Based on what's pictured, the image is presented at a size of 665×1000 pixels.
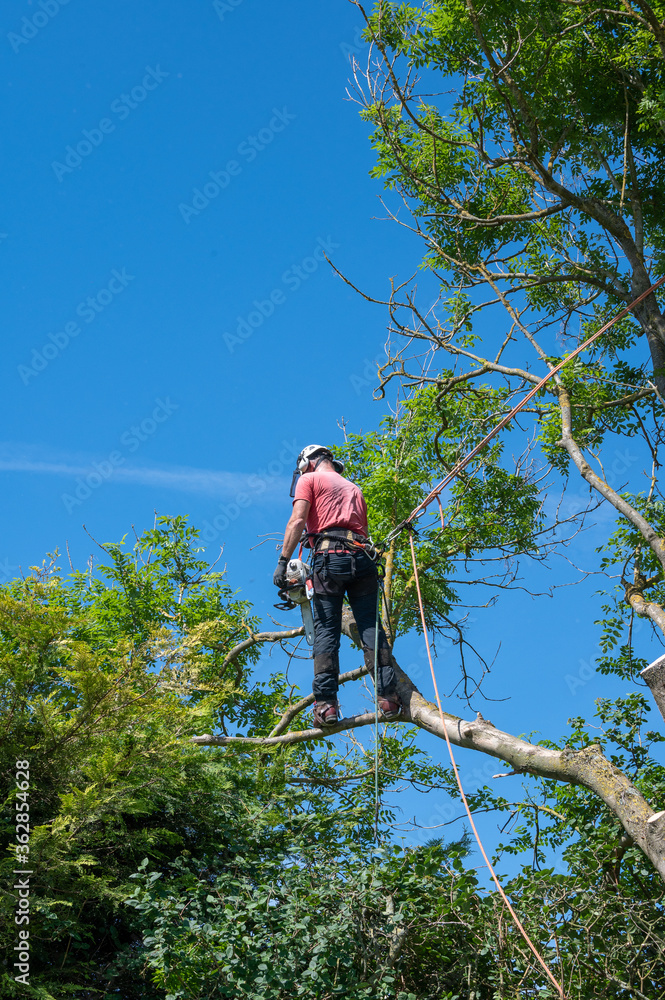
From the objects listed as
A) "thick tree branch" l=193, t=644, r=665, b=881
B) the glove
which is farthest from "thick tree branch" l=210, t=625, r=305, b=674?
"thick tree branch" l=193, t=644, r=665, b=881

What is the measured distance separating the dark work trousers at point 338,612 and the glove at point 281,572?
0.72ft

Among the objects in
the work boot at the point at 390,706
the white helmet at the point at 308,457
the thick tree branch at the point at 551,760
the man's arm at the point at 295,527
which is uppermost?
the white helmet at the point at 308,457

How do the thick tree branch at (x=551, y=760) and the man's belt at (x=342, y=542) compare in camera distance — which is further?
the man's belt at (x=342, y=542)

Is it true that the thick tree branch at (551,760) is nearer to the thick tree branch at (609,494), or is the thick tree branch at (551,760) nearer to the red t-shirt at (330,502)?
the red t-shirt at (330,502)

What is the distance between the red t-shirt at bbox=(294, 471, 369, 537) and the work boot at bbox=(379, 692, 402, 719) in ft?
4.10

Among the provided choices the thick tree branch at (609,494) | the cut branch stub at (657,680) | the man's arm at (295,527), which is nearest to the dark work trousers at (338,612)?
the man's arm at (295,527)

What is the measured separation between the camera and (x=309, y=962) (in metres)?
4.26

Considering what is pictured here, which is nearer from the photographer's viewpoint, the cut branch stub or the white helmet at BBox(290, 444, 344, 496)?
the cut branch stub

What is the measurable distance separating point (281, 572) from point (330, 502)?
0.66 metres

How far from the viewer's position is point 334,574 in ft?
19.9

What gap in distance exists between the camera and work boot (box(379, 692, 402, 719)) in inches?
229

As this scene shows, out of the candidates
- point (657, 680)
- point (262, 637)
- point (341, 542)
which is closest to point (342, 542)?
point (341, 542)

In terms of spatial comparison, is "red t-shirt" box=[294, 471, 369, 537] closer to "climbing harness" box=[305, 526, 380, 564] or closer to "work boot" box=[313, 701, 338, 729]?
"climbing harness" box=[305, 526, 380, 564]

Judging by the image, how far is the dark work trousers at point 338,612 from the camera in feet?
19.3
